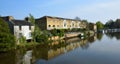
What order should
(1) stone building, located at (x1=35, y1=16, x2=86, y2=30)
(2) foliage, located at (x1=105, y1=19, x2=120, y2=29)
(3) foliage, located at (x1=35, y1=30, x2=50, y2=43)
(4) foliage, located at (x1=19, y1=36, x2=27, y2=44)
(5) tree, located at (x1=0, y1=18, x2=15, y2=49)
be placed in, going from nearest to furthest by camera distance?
(5) tree, located at (x1=0, y1=18, x2=15, y2=49), (4) foliage, located at (x1=19, y1=36, x2=27, y2=44), (3) foliage, located at (x1=35, y1=30, x2=50, y2=43), (1) stone building, located at (x1=35, y1=16, x2=86, y2=30), (2) foliage, located at (x1=105, y1=19, x2=120, y2=29)

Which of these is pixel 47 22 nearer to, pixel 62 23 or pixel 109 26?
pixel 62 23

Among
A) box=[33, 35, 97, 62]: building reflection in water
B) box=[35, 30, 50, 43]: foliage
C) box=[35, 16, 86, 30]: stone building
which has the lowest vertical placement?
box=[33, 35, 97, 62]: building reflection in water

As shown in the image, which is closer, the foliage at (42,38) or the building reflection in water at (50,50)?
the building reflection in water at (50,50)

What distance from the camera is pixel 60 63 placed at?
26062mm

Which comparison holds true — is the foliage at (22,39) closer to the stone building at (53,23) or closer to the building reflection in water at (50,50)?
the building reflection in water at (50,50)

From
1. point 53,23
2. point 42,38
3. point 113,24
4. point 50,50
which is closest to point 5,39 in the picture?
point 50,50

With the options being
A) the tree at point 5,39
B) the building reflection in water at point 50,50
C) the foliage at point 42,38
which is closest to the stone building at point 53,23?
the foliage at point 42,38

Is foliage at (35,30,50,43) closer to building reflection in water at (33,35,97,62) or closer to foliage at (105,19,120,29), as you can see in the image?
building reflection in water at (33,35,97,62)

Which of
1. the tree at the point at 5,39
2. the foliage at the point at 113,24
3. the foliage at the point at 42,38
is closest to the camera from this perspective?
the tree at the point at 5,39

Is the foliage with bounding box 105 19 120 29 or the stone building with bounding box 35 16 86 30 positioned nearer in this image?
the stone building with bounding box 35 16 86 30

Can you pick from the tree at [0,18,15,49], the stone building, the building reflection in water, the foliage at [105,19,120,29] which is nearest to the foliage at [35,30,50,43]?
the building reflection in water

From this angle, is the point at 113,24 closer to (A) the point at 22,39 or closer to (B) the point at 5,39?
(A) the point at 22,39

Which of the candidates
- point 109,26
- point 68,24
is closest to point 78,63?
point 68,24

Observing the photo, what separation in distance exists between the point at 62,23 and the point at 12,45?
157ft
